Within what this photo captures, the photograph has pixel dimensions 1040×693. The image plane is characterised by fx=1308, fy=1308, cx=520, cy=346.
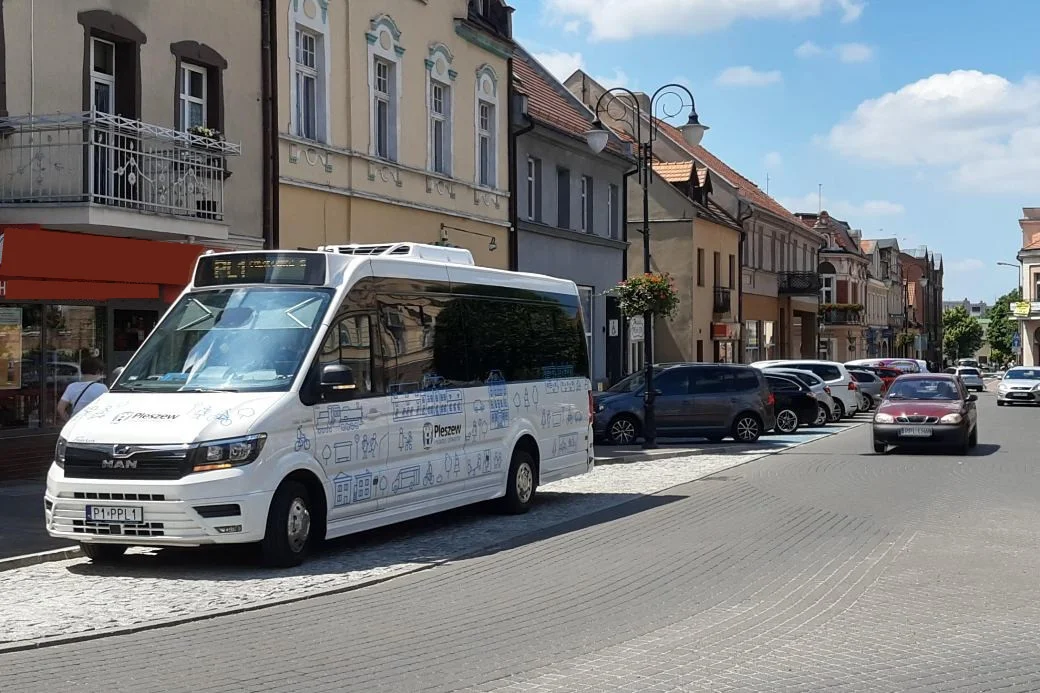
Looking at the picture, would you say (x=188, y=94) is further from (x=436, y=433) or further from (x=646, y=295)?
(x=646, y=295)

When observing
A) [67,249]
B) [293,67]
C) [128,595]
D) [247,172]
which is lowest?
[128,595]

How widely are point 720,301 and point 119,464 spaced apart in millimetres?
42962

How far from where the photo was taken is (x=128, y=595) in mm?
9766

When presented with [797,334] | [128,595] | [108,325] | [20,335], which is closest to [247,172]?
[108,325]

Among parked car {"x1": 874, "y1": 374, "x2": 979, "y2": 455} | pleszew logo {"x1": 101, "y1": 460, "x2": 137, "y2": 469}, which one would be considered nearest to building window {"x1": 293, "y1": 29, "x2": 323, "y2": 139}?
parked car {"x1": 874, "y1": 374, "x2": 979, "y2": 455}

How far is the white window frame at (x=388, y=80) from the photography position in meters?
24.6

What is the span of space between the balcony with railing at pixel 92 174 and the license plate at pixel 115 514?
6416 millimetres

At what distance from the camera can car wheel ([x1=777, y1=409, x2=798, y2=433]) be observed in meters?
31.5

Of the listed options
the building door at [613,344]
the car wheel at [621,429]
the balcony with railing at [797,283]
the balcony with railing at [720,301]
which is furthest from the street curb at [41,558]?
the balcony with railing at [797,283]

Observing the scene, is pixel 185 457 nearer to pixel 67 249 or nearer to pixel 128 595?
pixel 128 595

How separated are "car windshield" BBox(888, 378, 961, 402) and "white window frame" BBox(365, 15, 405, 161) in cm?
1069

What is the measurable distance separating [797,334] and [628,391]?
44430 millimetres

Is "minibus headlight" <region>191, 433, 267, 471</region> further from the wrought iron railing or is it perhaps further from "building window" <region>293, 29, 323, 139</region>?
"building window" <region>293, 29, 323, 139</region>

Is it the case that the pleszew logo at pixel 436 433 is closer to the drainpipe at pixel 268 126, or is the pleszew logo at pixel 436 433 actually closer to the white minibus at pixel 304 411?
the white minibus at pixel 304 411
